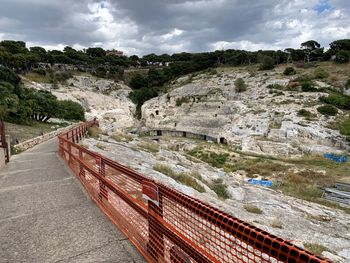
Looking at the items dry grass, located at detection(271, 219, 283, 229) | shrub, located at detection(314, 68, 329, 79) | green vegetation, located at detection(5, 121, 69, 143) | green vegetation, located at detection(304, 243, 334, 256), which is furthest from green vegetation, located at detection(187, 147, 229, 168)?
shrub, located at detection(314, 68, 329, 79)

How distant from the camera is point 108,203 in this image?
7875mm

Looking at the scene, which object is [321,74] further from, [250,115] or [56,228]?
[56,228]

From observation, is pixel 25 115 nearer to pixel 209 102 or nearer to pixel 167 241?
pixel 209 102

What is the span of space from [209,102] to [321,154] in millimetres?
34849

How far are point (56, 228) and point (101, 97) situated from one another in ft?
270

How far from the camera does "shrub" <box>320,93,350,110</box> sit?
55219 millimetres

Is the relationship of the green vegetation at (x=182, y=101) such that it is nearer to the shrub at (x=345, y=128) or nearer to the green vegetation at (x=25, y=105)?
the green vegetation at (x=25, y=105)

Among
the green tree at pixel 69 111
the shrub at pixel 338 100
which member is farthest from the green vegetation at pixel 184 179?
the shrub at pixel 338 100

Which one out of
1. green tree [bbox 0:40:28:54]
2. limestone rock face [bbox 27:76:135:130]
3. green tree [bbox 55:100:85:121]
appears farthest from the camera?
green tree [bbox 0:40:28:54]

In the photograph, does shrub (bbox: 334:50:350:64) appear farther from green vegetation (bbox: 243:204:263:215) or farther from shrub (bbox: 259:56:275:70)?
green vegetation (bbox: 243:204:263:215)

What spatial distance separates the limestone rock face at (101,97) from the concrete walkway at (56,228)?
60.0m

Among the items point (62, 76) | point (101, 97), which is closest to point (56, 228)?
point (101, 97)

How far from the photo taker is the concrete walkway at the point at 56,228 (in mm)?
5469

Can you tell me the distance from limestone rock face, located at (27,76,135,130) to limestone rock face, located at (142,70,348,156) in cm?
720
